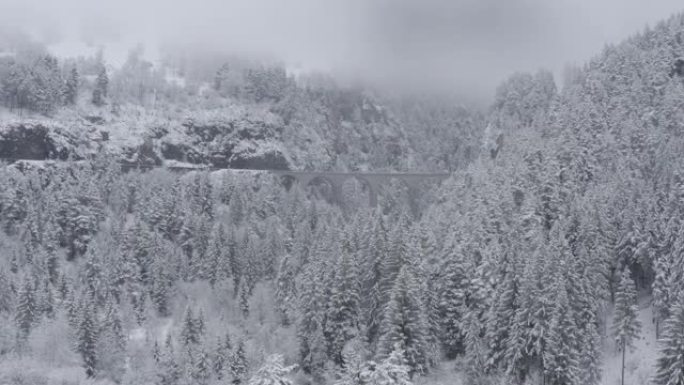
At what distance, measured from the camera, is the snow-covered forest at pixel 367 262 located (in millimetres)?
73562

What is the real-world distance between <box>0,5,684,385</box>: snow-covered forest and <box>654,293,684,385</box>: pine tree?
0.60 ft

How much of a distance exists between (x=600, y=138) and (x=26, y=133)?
392 ft

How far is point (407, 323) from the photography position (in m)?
72.1

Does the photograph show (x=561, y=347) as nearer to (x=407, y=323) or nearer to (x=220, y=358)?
(x=407, y=323)

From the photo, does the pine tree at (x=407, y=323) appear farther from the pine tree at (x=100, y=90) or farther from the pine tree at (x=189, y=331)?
the pine tree at (x=100, y=90)

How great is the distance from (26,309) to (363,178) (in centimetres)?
11367

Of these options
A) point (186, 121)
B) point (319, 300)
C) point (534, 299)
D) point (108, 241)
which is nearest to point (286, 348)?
point (319, 300)

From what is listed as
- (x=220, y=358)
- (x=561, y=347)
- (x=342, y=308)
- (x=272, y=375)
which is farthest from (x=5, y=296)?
(x=272, y=375)

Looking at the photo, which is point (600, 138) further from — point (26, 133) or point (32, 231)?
point (26, 133)

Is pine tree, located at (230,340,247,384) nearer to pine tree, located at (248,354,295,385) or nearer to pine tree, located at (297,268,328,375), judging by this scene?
pine tree, located at (297,268,328,375)

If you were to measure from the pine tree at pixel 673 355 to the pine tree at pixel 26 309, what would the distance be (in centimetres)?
7662

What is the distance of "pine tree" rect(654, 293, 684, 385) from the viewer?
6050 cm

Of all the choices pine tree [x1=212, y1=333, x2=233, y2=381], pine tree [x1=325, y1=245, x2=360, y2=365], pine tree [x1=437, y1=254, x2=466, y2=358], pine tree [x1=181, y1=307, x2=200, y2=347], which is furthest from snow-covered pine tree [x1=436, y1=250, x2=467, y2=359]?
pine tree [x1=181, y1=307, x2=200, y2=347]

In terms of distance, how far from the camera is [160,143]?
18588 centimetres
